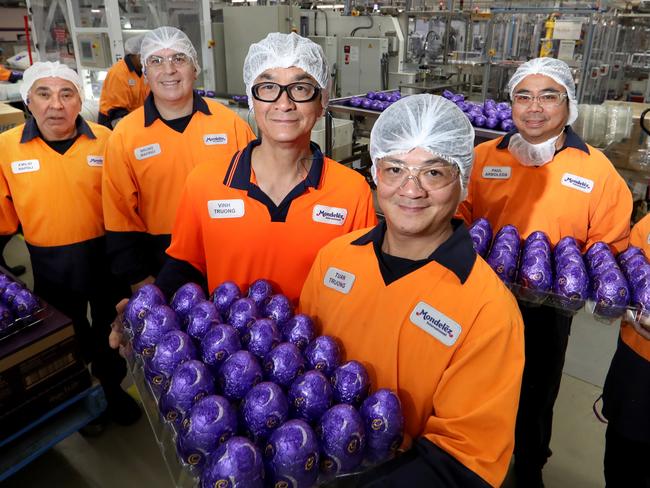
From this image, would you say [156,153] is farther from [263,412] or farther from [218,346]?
[263,412]

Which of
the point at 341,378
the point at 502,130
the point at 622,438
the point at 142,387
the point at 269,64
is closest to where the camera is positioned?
the point at 341,378

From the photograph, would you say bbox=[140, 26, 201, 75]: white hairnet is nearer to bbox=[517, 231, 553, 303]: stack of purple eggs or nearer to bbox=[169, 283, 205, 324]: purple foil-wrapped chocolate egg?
bbox=[169, 283, 205, 324]: purple foil-wrapped chocolate egg

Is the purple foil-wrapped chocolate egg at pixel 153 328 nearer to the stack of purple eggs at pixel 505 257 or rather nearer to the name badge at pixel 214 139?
the name badge at pixel 214 139

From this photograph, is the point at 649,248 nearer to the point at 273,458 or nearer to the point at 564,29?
the point at 273,458

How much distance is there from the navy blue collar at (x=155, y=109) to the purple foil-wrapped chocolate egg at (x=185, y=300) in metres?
1.15

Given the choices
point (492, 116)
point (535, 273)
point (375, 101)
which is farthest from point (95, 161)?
point (492, 116)

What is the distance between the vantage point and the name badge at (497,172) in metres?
2.28

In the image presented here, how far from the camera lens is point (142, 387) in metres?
1.38

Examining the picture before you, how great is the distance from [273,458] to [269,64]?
49.8 inches

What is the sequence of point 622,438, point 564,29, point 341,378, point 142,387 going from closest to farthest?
point 341,378, point 142,387, point 622,438, point 564,29

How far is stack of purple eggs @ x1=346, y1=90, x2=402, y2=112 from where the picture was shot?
15.0ft

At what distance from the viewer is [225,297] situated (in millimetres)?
1552

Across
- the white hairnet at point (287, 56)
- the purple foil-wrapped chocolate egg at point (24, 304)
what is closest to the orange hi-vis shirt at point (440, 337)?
the white hairnet at point (287, 56)

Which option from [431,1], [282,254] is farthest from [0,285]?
[431,1]
